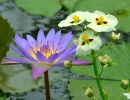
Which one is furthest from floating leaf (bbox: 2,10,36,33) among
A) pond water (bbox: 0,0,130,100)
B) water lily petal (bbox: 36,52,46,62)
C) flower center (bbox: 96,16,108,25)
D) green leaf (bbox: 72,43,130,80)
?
flower center (bbox: 96,16,108,25)

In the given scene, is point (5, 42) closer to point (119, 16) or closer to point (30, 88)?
point (30, 88)

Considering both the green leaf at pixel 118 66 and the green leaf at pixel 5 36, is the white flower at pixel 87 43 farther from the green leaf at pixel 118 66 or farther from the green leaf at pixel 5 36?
the green leaf at pixel 118 66

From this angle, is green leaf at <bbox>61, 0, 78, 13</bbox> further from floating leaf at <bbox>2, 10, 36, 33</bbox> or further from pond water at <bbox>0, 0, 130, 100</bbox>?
floating leaf at <bbox>2, 10, 36, 33</bbox>

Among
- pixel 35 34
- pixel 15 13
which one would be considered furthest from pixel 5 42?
pixel 15 13

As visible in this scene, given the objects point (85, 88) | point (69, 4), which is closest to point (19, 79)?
point (85, 88)

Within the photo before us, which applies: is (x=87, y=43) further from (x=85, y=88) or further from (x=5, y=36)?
(x=85, y=88)
